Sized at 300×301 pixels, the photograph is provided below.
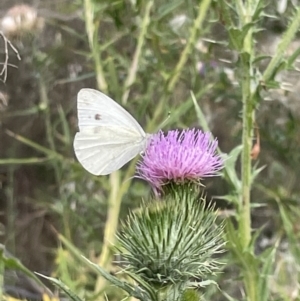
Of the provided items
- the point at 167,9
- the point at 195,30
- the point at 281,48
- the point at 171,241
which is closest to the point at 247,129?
the point at 281,48

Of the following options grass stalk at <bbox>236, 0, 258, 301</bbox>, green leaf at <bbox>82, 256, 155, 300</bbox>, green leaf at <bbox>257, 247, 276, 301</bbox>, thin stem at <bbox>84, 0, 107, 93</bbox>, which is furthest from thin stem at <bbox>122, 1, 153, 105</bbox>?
green leaf at <bbox>82, 256, 155, 300</bbox>

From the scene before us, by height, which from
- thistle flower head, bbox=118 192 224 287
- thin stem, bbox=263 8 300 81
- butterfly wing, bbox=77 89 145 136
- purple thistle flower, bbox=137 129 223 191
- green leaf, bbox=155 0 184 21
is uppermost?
green leaf, bbox=155 0 184 21

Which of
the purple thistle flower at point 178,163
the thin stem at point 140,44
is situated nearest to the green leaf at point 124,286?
the purple thistle flower at point 178,163

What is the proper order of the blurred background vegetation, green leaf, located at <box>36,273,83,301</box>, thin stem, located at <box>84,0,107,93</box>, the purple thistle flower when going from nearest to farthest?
green leaf, located at <box>36,273,83,301</box> → the purple thistle flower → thin stem, located at <box>84,0,107,93</box> → the blurred background vegetation

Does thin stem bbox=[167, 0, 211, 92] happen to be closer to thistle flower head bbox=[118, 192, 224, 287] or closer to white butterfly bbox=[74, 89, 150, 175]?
white butterfly bbox=[74, 89, 150, 175]

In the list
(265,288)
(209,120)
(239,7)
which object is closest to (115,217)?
(265,288)

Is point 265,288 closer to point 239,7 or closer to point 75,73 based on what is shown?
point 239,7
